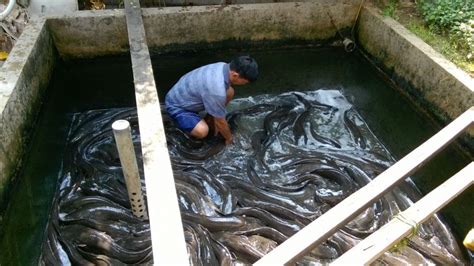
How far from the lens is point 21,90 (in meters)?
3.50

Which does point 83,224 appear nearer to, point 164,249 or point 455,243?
point 164,249

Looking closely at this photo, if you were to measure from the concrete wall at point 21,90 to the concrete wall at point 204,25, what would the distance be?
0.37 meters

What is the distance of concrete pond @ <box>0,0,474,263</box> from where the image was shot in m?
3.46

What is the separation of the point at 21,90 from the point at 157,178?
203 cm

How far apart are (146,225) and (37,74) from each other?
2098 mm

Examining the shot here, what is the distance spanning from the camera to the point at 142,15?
4.79 m

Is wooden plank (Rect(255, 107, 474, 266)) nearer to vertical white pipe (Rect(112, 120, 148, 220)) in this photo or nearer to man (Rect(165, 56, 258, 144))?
vertical white pipe (Rect(112, 120, 148, 220))

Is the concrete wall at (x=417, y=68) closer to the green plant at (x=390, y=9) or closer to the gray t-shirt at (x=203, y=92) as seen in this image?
the green plant at (x=390, y=9)

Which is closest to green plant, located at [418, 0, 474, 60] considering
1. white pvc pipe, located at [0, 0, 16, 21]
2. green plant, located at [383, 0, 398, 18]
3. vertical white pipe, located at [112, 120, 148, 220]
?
green plant, located at [383, 0, 398, 18]

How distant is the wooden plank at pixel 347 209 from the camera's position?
80.8 inches

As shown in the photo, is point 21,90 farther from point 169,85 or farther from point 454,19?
point 454,19

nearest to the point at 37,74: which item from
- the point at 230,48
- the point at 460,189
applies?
the point at 230,48

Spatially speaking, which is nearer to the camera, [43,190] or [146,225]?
[146,225]

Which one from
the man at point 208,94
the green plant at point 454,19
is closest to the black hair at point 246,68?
the man at point 208,94
